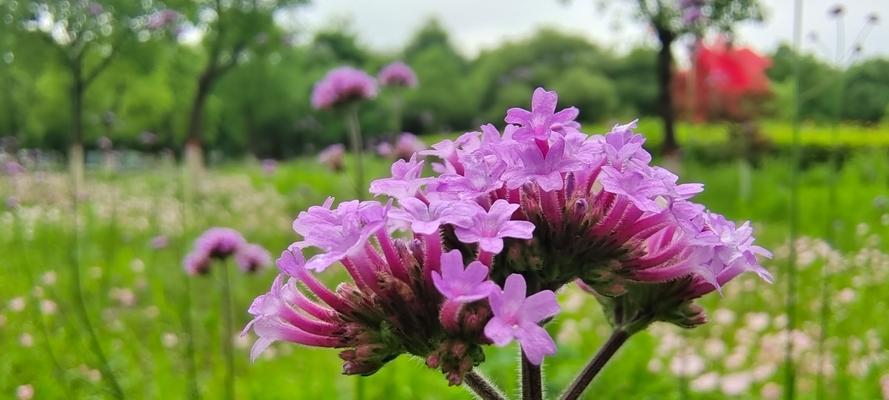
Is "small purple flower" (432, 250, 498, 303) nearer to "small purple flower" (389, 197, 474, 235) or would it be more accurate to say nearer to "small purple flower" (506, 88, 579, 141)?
"small purple flower" (389, 197, 474, 235)

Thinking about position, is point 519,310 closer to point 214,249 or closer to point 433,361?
point 433,361

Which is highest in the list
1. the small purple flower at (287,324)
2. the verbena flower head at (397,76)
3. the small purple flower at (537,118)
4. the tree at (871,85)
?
the verbena flower head at (397,76)

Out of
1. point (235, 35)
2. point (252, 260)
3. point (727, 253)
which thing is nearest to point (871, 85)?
point (252, 260)

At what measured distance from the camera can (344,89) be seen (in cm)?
404

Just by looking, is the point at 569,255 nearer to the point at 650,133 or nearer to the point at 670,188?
the point at 670,188

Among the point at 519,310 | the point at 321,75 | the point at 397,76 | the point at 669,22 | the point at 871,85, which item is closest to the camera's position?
the point at 519,310

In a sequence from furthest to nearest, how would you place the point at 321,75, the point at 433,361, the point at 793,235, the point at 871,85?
1. the point at 321,75
2. the point at 871,85
3. the point at 793,235
4. the point at 433,361

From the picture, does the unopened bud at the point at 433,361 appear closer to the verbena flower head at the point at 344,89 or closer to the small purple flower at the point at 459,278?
the small purple flower at the point at 459,278

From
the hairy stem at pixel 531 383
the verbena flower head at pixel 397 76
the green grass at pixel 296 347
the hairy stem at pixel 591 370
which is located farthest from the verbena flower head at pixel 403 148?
the hairy stem at pixel 531 383

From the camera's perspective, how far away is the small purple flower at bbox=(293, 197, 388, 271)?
3.27 feet

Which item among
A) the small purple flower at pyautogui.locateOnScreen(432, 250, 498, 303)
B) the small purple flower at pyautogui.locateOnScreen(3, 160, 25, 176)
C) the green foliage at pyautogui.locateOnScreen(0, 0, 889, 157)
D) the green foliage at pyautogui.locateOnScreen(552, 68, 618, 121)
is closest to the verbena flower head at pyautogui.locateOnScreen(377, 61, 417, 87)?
the small purple flower at pyautogui.locateOnScreen(3, 160, 25, 176)

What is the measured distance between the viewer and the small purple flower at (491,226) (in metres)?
0.95

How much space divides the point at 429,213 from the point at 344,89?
3.14 meters

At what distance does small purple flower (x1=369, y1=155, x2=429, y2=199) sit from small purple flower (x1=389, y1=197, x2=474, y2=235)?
0.07m
